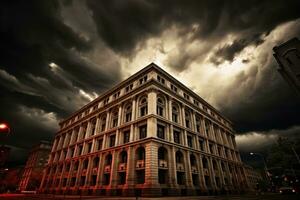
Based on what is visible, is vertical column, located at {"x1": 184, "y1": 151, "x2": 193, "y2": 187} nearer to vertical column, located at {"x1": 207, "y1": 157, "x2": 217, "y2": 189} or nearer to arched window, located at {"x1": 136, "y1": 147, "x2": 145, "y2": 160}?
vertical column, located at {"x1": 207, "y1": 157, "x2": 217, "y2": 189}

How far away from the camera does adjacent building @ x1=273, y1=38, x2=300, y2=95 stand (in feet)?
83.3

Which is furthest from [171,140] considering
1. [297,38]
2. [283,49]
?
[297,38]

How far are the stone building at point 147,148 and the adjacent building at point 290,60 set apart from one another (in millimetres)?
17678

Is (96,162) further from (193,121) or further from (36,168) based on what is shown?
(36,168)

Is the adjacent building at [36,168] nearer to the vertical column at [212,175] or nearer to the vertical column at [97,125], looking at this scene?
the vertical column at [97,125]

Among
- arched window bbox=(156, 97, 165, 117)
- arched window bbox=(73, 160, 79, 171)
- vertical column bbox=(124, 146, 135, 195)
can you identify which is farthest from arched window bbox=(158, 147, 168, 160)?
arched window bbox=(73, 160, 79, 171)

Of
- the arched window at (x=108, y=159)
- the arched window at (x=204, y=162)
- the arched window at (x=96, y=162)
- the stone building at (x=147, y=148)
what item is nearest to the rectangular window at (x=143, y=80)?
the stone building at (x=147, y=148)

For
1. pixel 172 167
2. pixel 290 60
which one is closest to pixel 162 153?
pixel 172 167

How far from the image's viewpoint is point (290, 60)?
26.4 meters

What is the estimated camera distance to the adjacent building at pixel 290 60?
25.4 meters

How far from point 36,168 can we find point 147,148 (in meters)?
76.0

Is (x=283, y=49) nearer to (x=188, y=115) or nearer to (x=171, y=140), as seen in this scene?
(x=188, y=115)

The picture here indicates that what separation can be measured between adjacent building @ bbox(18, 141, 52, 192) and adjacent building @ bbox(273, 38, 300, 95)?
91121mm

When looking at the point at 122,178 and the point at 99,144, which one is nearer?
the point at 122,178
